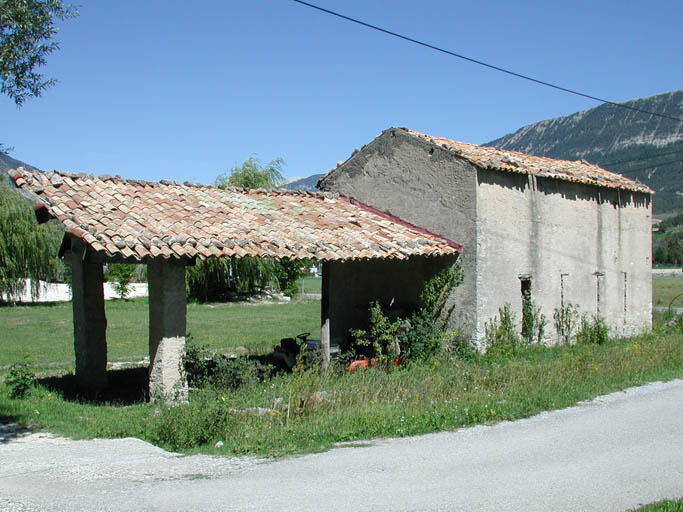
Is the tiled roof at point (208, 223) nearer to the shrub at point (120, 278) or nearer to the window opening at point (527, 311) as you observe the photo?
the window opening at point (527, 311)

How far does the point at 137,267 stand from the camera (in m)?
41.8

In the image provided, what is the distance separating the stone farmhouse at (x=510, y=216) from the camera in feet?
43.8

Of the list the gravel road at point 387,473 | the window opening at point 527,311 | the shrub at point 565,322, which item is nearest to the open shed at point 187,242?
the window opening at point 527,311

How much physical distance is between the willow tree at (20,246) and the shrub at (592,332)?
25369mm

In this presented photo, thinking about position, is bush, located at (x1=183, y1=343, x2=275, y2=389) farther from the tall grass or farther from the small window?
the small window

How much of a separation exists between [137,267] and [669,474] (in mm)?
39359

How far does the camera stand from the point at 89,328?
38.1 ft

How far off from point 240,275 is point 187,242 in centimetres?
2630

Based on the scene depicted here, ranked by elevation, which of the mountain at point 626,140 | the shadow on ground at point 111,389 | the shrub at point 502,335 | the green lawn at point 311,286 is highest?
the mountain at point 626,140

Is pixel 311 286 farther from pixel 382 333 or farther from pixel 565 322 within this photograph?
pixel 382 333

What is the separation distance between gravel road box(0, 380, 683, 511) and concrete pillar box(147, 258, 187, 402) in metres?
1.97

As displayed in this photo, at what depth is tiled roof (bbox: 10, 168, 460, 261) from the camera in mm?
9578

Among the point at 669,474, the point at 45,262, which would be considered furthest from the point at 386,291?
the point at 45,262

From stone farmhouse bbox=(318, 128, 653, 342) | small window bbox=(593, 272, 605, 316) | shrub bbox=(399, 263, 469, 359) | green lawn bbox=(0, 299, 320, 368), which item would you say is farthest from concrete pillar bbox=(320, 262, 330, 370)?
small window bbox=(593, 272, 605, 316)
